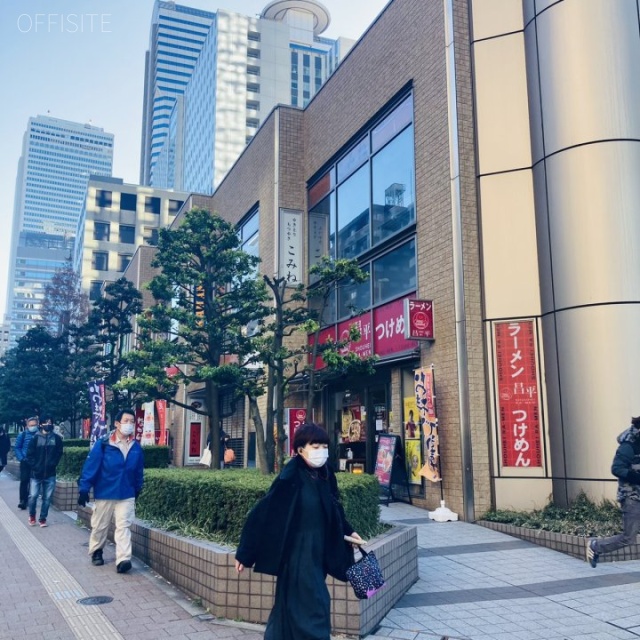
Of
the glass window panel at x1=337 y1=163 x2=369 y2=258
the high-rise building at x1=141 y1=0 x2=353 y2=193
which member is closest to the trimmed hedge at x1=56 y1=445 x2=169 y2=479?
the glass window panel at x1=337 y1=163 x2=369 y2=258

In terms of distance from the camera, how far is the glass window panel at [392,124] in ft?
43.6

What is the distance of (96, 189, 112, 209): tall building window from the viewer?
7050 centimetres

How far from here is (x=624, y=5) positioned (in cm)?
1031

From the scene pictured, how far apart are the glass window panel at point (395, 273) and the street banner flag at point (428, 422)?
214 centimetres

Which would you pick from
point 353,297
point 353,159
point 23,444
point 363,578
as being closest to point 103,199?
point 353,159

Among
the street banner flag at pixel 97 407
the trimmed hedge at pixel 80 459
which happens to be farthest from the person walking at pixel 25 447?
the street banner flag at pixel 97 407

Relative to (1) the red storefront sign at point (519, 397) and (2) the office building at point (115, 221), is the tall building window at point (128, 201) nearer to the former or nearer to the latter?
(2) the office building at point (115, 221)

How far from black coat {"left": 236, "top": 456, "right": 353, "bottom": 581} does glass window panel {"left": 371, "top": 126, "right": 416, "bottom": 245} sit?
9361 mm

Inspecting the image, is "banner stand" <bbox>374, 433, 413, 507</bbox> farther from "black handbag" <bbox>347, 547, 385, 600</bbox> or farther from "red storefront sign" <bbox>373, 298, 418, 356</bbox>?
"black handbag" <bbox>347, 547, 385, 600</bbox>

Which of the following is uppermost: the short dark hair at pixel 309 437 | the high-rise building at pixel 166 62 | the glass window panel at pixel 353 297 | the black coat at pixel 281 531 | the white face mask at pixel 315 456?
the high-rise building at pixel 166 62

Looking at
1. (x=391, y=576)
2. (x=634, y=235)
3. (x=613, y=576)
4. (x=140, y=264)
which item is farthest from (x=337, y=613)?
(x=140, y=264)

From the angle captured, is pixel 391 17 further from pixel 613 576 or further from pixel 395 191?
pixel 613 576

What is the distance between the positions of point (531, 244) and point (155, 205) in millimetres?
64314

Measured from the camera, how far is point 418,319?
1123 cm
